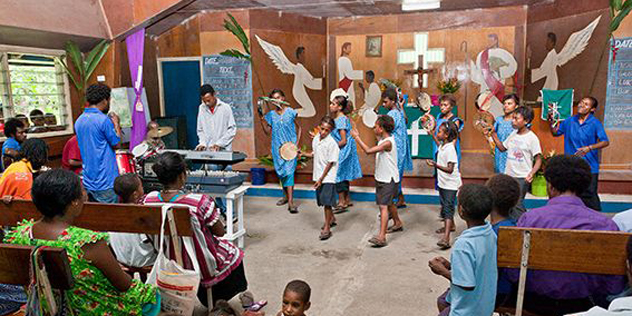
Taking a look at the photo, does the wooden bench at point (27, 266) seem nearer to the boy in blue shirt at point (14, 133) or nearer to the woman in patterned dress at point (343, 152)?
the boy in blue shirt at point (14, 133)

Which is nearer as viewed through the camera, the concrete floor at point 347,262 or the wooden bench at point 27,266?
the wooden bench at point 27,266

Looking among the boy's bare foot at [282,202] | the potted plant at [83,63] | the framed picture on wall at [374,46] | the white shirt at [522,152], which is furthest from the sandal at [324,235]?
the framed picture on wall at [374,46]

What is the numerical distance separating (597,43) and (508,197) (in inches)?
237

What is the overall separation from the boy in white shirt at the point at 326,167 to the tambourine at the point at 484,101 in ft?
14.6

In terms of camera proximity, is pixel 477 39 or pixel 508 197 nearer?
pixel 508 197

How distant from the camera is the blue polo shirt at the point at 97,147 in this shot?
4125 mm

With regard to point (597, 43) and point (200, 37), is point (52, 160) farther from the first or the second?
point (597, 43)

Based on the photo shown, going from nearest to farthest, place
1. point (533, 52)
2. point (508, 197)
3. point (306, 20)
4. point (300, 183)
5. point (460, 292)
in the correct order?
point (460, 292), point (508, 197), point (300, 183), point (533, 52), point (306, 20)

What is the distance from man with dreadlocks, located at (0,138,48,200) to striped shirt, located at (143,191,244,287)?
4.16 ft

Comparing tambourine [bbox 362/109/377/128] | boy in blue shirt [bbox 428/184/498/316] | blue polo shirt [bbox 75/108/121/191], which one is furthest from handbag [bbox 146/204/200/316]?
tambourine [bbox 362/109/377/128]

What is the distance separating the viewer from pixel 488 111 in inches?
347

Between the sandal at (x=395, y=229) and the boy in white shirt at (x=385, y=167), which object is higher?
the boy in white shirt at (x=385, y=167)

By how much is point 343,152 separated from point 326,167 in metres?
1.27

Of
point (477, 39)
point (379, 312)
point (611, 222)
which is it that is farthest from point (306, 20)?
point (611, 222)
